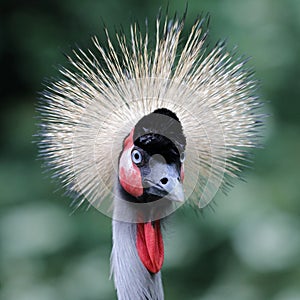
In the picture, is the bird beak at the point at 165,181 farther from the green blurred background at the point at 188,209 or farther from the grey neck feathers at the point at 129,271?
the green blurred background at the point at 188,209

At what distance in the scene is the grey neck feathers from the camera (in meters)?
1.62

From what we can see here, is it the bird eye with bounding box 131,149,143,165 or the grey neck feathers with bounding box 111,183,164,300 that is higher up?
the bird eye with bounding box 131,149,143,165

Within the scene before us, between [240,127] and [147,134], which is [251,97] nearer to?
[240,127]

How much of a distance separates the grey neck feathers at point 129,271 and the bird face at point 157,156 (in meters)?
Answer: 0.13

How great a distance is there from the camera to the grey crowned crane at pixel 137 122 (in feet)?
5.19

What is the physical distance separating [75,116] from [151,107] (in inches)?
6.8

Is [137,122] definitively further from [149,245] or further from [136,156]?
[149,245]

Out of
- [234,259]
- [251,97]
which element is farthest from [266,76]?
[251,97]

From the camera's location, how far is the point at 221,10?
2.91 meters

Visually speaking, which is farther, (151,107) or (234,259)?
(234,259)

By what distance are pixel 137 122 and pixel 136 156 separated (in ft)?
0.24

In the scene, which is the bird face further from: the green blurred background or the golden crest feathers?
the green blurred background

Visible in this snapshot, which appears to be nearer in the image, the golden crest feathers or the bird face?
the bird face

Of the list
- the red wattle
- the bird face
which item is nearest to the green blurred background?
the red wattle
